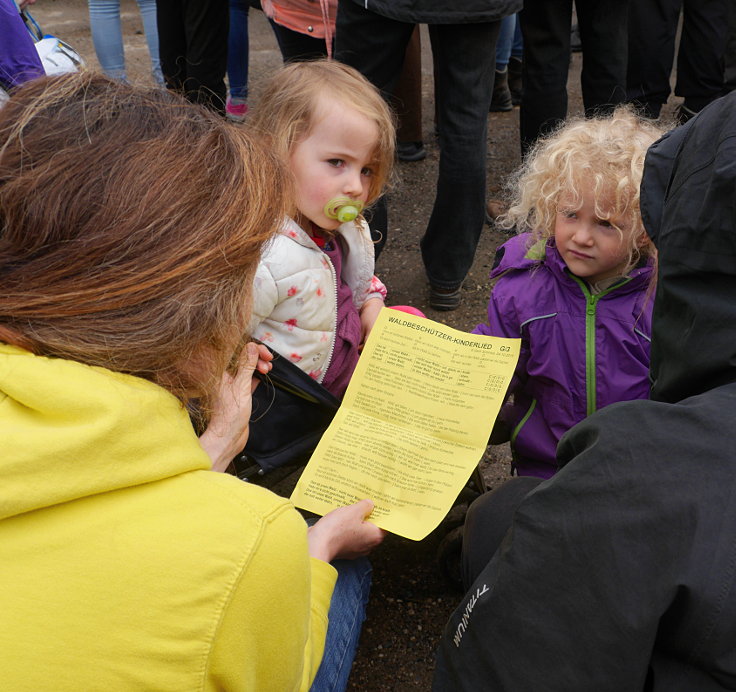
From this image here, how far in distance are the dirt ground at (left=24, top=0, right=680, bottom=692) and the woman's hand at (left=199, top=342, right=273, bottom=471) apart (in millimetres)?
573

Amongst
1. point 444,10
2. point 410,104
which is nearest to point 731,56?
point 410,104

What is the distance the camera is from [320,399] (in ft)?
5.68

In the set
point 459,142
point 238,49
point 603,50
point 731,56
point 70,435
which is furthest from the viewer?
point 238,49

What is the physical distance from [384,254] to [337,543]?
7.20 ft

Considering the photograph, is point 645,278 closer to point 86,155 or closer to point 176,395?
point 176,395

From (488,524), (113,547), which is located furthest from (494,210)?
(113,547)

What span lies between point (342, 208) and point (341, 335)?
0.34 meters

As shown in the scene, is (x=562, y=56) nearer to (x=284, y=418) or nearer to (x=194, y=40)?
(x=194, y=40)

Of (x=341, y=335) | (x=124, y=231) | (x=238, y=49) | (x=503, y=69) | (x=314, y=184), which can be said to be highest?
(x=124, y=231)

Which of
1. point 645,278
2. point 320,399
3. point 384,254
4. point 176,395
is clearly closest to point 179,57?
point 384,254

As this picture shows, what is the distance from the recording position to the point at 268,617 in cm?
90

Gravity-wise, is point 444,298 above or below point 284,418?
below

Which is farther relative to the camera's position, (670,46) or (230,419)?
(670,46)

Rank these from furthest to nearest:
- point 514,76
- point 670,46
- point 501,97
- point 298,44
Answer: point 514,76
point 501,97
point 670,46
point 298,44
